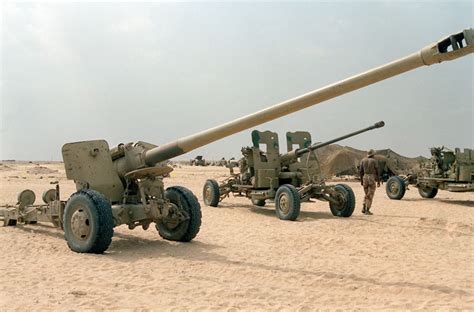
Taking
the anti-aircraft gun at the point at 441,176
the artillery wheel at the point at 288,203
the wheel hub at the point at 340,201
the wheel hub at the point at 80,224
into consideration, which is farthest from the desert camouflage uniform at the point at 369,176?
the wheel hub at the point at 80,224

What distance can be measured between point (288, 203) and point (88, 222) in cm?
489

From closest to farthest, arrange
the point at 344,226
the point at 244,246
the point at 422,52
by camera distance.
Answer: the point at 422,52 < the point at 244,246 < the point at 344,226

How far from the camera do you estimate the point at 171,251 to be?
22.5 ft

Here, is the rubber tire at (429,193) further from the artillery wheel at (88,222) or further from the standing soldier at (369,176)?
the artillery wheel at (88,222)

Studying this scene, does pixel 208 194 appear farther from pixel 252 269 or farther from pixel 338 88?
pixel 338 88

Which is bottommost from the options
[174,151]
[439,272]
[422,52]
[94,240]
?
[439,272]

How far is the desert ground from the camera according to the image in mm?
4453

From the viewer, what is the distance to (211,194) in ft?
43.9

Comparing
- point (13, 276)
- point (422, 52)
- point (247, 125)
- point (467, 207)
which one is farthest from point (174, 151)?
point (467, 207)

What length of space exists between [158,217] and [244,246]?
53.1 inches

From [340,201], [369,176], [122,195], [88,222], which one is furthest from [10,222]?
[369,176]

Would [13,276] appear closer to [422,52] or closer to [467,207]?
[422,52]

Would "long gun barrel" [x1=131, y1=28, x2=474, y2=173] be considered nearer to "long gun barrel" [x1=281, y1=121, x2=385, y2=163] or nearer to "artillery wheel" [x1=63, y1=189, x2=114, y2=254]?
"artillery wheel" [x1=63, y1=189, x2=114, y2=254]

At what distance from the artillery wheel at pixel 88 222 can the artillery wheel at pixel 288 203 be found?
4655 mm
